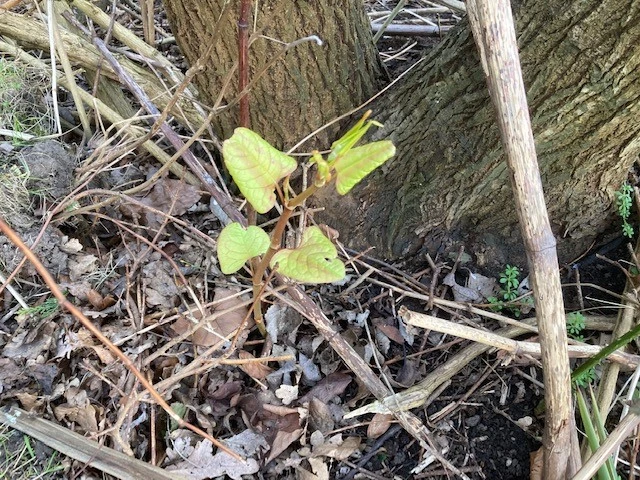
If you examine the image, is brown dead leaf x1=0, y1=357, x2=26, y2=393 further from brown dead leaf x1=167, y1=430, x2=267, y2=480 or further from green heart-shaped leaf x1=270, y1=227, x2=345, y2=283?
green heart-shaped leaf x1=270, y1=227, x2=345, y2=283

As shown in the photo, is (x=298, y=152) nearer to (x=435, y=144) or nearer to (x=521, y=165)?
(x=435, y=144)

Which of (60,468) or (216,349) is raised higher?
(216,349)

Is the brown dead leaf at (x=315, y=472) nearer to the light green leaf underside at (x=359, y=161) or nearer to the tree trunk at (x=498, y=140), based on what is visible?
the tree trunk at (x=498, y=140)

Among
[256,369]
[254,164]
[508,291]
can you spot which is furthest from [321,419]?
[254,164]

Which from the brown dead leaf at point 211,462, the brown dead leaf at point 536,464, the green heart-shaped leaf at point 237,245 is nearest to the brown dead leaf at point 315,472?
the brown dead leaf at point 211,462

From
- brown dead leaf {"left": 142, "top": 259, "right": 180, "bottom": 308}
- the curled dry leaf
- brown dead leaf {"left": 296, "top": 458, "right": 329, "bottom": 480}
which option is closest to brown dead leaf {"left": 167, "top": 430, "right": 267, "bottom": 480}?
brown dead leaf {"left": 296, "top": 458, "right": 329, "bottom": 480}

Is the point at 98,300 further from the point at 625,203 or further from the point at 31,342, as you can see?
the point at 625,203

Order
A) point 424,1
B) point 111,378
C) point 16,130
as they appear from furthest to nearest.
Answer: point 424,1 → point 16,130 → point 111,378

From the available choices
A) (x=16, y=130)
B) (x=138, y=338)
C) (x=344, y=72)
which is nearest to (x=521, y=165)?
(x=344, y=72)
